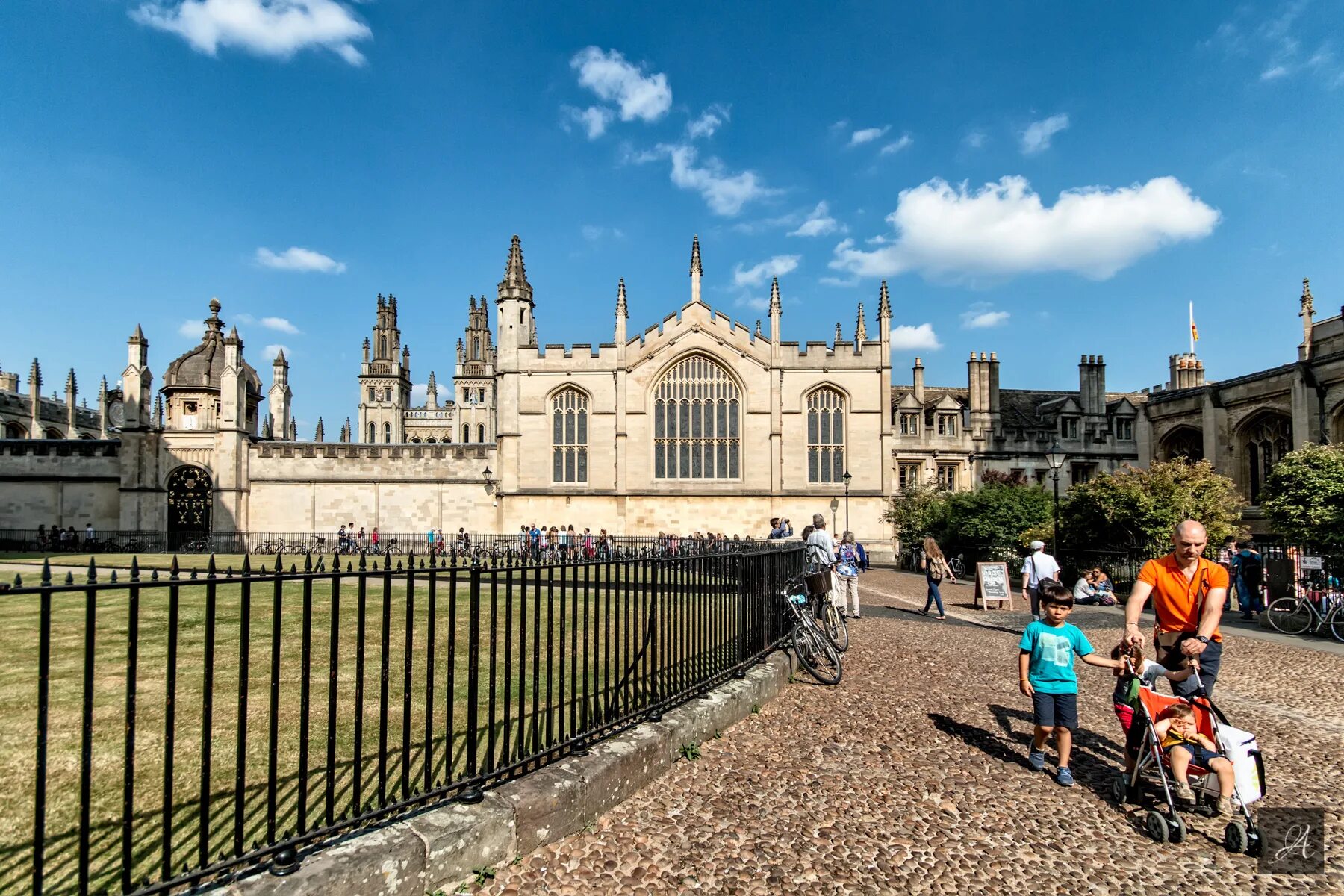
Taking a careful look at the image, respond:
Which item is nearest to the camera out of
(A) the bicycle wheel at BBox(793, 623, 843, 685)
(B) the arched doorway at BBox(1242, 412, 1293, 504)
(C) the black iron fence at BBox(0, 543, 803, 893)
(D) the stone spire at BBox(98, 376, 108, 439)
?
(C) the black iron fence at BBox(0, 543, 803, 893)

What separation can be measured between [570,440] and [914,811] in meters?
29.5

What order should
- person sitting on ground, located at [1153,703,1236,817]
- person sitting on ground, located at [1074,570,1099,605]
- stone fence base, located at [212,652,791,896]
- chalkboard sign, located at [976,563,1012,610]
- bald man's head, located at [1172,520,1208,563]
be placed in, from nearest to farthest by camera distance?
stone fence base, located at [212,652,791,896] < person sitting on ground, located at [1153,703,1236,817] < bald man's head, located at [1172,520,1208,563] < person sitting on ground, located at [1074,570,1099,605] < chalkboard sign, located at [976,563,1012,610]

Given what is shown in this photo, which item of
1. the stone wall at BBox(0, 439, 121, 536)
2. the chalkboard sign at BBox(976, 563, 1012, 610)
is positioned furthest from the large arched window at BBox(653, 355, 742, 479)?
the stone wall at BBox(0, 439, 121, 536)

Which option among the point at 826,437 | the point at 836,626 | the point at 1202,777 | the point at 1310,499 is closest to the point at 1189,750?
the point at 1202,777

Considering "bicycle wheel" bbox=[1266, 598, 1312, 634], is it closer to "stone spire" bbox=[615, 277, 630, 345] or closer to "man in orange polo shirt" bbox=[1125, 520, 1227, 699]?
"man in orange polo shirt" bbox=[1125, 520, 1227, 699]

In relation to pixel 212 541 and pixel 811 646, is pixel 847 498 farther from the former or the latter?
pixel 212 541

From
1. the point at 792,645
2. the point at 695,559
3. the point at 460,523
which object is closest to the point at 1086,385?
the point at 460,523

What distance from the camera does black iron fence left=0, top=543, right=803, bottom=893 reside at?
2846mm

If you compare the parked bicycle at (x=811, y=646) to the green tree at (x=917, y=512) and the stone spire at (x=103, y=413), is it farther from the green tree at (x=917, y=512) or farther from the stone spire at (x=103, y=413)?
the stone spire at (x=103, y=413)

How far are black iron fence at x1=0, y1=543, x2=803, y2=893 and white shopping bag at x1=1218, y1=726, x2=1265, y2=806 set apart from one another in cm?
358

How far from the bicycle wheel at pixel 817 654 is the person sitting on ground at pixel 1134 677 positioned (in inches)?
126

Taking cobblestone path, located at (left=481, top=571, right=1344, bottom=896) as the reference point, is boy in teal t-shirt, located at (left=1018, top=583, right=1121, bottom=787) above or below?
above

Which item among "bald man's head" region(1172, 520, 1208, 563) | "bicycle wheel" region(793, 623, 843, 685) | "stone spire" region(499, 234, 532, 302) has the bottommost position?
"bicycle wheel" region(793, 623, 843, 685)

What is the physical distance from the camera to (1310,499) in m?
14.2
